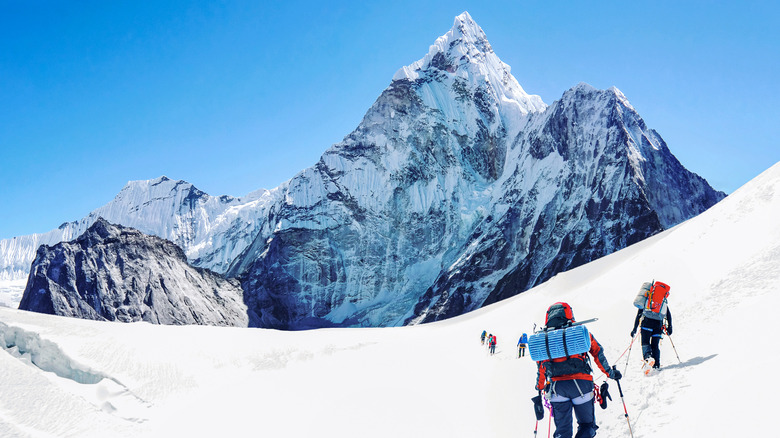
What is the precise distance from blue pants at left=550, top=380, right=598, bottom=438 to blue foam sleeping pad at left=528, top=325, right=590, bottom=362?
1.77 feet

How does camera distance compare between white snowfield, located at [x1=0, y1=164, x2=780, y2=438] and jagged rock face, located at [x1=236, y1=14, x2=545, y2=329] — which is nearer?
white snowfield, located at [x1=0, y1=164, x2=780, y2=438]

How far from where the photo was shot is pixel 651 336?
12.4 m

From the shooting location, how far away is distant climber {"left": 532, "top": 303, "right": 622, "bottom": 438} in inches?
366

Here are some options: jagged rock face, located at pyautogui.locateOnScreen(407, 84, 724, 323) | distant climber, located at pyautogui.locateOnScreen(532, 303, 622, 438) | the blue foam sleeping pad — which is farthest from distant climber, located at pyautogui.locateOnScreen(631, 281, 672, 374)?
jagged rock face, located at pyautogui.locateOnScreen(407, 84, 724, 323)

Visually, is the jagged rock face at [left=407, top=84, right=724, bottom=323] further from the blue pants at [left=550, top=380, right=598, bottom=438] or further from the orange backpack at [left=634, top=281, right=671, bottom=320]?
the blue pants at [left=550, top=380, right=598, bottom=438]

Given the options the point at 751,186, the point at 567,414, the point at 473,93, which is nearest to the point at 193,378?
the point at 567,414

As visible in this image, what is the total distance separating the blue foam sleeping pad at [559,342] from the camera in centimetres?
933

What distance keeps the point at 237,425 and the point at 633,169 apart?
427 ft

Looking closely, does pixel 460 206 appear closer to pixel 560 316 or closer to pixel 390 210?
pixel 390 210

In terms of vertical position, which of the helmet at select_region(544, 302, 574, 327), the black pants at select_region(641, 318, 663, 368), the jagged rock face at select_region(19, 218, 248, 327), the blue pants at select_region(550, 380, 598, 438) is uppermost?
the jagged rock face at select_region(19, 218, 248, 327)

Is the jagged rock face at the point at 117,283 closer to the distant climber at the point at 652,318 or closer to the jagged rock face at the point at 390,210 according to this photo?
the jagged rock face at the point at 390,210

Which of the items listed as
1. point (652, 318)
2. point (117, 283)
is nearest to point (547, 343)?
point (652, 318)

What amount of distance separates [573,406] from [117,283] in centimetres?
12841

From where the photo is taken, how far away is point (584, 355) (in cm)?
949
